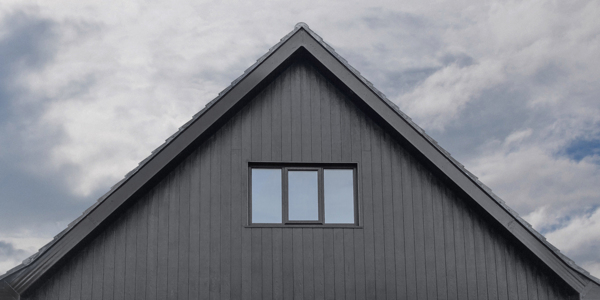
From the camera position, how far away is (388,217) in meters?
9.76

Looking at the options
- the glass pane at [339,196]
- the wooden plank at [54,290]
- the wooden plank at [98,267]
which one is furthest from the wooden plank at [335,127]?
the wooden plank at [54,290]

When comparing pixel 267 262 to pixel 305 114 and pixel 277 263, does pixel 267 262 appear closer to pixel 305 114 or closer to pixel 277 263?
pixel 277 263

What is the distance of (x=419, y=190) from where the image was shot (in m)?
9.91

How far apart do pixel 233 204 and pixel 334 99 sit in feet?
9.03

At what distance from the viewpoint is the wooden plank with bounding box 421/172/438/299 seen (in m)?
9.52

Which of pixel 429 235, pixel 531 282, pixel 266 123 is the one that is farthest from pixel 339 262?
pixel 531 282

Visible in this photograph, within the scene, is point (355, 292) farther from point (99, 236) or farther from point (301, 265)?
point (99, 236)

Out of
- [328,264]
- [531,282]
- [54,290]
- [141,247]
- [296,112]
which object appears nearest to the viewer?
[54,290]

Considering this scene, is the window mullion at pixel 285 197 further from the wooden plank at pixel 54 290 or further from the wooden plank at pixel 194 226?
the wooden plank at pixel 54 290

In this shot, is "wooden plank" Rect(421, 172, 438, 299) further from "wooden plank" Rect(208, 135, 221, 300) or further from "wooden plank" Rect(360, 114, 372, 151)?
"wooden plank" Rect(208, 135, 221, 300)

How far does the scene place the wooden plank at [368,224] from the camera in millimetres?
9445

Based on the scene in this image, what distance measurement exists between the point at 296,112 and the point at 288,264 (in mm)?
2799

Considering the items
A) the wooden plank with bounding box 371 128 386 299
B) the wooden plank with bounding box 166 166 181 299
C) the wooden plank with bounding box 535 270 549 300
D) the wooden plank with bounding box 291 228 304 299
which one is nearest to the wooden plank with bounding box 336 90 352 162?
the wooden plank with bounding box 371 128 386 299

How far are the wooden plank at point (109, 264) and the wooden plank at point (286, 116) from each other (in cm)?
329
